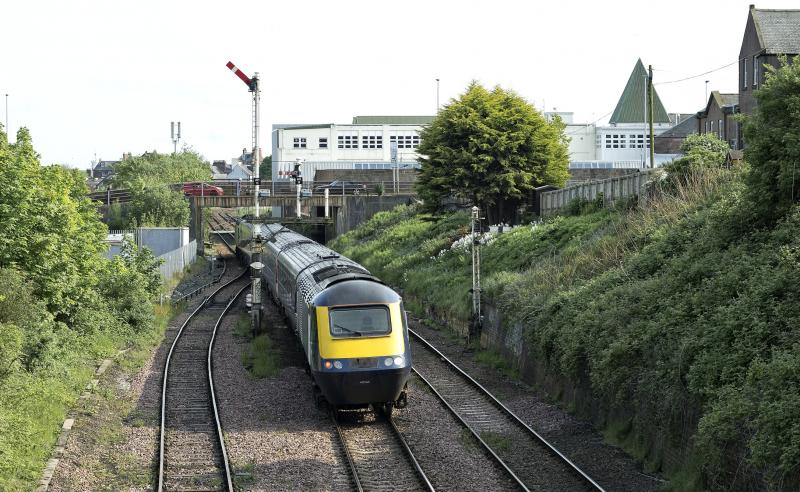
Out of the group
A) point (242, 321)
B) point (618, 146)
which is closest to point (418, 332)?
point (242, 321)

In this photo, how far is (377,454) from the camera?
16297 millimetres

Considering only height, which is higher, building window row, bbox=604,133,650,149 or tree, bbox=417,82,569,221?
building window row, bbox=604,133,650,149

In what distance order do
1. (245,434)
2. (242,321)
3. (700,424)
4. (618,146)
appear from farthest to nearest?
(618,146) < (242,321) < (245,434) < (700,424)

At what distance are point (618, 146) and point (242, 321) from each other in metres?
61.0

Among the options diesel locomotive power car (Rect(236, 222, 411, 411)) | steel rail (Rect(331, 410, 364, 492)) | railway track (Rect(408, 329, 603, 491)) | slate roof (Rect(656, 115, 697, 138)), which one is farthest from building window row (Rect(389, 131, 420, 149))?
steel rail (Rect(331, 410, 364, 492))

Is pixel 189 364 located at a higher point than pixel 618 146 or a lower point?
lower

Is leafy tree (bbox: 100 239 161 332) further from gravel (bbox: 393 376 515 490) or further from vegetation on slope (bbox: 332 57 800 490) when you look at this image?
gravel (bbox: 393 376 515 490)

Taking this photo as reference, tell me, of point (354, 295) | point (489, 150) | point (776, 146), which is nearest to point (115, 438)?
point (354, 295)

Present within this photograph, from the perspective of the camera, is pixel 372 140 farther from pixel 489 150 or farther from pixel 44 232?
pixel 44 232

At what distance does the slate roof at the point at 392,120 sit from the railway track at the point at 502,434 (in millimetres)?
73613

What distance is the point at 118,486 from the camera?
1449cm

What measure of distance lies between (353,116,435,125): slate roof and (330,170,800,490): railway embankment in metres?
67.6

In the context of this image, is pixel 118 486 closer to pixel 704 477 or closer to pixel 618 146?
pixel 704 477

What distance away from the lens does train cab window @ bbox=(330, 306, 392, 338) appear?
1814 centimetres
